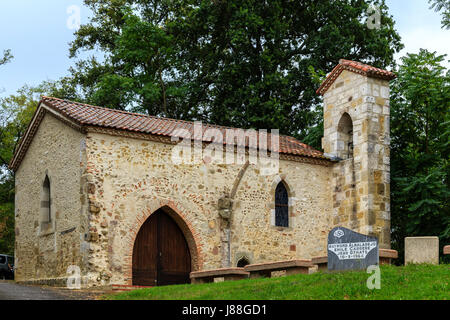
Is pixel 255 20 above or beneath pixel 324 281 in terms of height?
above

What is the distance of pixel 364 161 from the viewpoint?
23062 mm

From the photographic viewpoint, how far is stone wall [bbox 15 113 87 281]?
65.9ft

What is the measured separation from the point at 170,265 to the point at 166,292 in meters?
6.18

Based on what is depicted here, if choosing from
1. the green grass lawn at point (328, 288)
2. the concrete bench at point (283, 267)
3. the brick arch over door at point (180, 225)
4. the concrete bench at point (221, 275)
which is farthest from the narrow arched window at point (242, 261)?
the green grass lawn at point (328, 288)

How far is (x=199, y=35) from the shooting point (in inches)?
1407

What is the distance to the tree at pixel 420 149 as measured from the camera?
75.7 feet

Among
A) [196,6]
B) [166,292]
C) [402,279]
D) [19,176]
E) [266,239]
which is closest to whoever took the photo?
[402,279]

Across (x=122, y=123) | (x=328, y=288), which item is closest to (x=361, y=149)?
(x=122, y=123)

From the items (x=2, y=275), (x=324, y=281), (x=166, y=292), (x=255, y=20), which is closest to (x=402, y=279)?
(x=324, y=281)

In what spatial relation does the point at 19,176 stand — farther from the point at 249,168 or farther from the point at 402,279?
the point at 402,279

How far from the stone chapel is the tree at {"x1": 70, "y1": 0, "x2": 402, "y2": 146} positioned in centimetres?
765

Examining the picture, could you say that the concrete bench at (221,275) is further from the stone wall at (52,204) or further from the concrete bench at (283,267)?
the stone wall at (52,204)

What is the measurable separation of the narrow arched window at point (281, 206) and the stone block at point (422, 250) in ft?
26.4

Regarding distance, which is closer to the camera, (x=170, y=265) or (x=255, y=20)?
(x=170, y=265)
